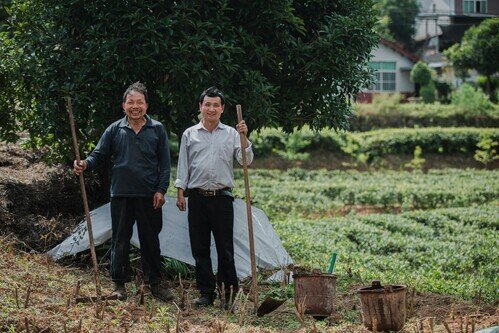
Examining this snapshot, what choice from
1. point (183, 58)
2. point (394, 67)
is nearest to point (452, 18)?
point (394, 67)

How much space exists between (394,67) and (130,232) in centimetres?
4176

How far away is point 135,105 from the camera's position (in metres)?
7.63

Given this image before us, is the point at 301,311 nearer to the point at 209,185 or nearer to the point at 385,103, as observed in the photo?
the point at 209,185

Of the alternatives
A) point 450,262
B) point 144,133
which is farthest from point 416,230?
point 144,133

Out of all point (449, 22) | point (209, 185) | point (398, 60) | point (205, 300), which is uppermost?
point (449, 22)

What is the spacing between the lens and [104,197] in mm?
10828

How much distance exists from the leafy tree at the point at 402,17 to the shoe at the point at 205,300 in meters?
47.9

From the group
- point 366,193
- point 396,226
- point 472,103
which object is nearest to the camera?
point 396,226

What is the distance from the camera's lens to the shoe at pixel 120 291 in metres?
7.46

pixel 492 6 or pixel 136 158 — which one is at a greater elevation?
pixel 492 6

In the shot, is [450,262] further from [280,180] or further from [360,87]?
[280,180]

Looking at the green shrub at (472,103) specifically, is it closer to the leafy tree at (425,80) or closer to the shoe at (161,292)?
the leafy tree at (425,80)

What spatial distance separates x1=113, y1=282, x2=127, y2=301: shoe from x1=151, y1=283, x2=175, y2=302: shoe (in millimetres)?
285

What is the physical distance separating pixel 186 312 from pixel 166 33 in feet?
10.7
